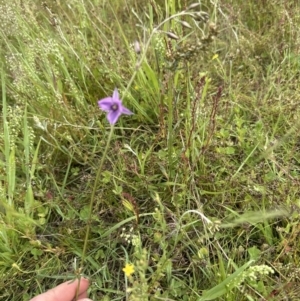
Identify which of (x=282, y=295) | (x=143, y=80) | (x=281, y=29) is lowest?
(x=282, y=295)

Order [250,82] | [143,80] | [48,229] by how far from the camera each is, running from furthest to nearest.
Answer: [250,82] → [143,80] → [48,229]

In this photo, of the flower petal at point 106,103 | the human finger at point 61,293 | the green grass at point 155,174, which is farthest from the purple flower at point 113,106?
the human finger at point 61,293

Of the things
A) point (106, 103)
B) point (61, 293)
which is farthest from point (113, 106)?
point (61, 293)

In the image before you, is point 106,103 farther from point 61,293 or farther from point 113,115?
point 61,293

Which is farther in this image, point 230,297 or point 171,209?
point 171,209

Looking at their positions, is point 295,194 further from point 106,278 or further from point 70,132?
point 70,132

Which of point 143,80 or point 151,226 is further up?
point 143,80

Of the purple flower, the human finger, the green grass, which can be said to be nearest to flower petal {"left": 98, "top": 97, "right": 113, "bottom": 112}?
the purple flower

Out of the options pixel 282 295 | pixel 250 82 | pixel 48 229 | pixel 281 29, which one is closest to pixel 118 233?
pixel 48 229
